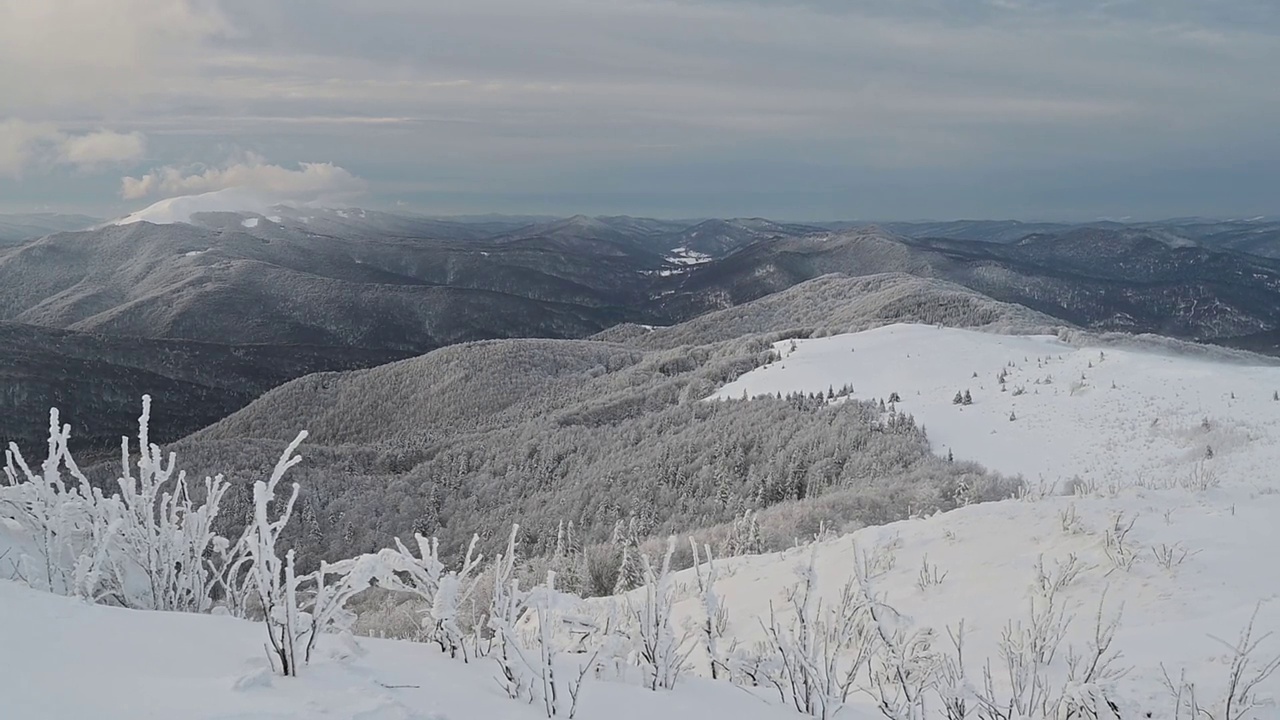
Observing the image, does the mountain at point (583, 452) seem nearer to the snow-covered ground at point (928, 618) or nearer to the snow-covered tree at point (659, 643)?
the snow-covered ground at point (928, 618)

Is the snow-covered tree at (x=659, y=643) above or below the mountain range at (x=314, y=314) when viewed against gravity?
above

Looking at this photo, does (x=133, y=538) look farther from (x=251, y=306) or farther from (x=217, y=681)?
(x=251, y=306)

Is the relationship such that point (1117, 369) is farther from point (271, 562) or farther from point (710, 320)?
point (710, 320)

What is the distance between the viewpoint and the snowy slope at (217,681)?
2.29 metres

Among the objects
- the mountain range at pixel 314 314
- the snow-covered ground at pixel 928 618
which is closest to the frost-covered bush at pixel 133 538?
the snow-covered ground at pixel 928 618

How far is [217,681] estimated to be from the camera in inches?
100

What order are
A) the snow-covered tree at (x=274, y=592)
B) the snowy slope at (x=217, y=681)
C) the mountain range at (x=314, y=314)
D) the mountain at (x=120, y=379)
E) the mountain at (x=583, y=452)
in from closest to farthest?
the snowy slope at (x=217, y=681) < the snow-covered tree at (x=274, y=592) < the mountain at (x=583, y=452) < the mountain at (x=120, y=379) < the mountain range at (x=314, y=314)

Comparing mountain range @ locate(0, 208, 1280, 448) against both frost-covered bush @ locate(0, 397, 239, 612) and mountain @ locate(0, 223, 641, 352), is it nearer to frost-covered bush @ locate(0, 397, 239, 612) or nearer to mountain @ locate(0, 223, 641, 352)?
mountain @ locate(0, 223, 641, 352)

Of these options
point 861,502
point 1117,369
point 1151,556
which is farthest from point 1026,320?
point 1151,556

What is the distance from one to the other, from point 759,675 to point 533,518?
2189 centimetres

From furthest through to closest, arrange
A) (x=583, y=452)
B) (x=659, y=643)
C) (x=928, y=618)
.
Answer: (x=583, y=452), (x=928, y=618), (x=659, y=643)

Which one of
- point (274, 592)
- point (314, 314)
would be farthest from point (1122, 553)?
point (314, 314)

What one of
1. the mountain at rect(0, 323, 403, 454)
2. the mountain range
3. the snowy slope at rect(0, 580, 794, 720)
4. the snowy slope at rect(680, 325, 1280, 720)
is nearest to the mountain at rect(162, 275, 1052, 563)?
the snowy slope at rect(680, 325, 1280, 720)

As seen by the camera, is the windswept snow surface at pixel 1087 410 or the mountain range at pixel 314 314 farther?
the mountain range at pixel 314 314
